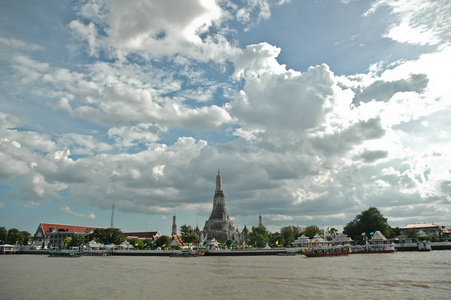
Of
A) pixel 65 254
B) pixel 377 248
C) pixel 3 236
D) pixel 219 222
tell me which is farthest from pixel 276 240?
pixel 3 236

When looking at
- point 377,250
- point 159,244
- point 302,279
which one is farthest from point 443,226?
point 302,279

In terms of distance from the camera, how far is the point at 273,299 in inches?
944

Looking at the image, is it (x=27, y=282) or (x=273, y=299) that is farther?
(x=27, y=282)

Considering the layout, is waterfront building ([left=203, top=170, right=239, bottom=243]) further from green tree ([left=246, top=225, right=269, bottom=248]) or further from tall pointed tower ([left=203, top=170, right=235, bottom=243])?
green tree ([left=246, top=225, right=269, bottom=248])

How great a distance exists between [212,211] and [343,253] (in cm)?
9551

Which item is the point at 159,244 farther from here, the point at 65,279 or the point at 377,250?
the point at 65,279

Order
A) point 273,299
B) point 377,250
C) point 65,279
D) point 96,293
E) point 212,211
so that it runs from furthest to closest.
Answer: point 212,211, point 377,250, point 65,279, point 96,293, point 273,299

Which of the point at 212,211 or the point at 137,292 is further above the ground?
the point at 212,211

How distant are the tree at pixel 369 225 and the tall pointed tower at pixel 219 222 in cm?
5892

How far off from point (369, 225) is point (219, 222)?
6955cm

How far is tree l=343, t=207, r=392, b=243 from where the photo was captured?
100 m

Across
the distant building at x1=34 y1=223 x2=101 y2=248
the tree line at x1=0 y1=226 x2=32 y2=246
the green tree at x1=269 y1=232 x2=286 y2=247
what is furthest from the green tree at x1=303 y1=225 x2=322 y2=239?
the tree line at x1=0 y1=226 x2=32 y2=246

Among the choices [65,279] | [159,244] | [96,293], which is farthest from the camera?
[159,244]

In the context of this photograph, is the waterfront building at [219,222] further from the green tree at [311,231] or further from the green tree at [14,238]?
the green tree at [14,238]
